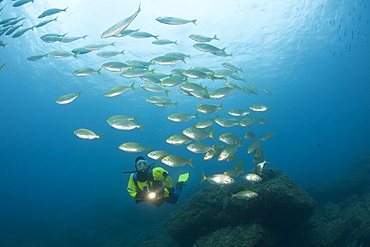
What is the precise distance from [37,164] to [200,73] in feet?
585

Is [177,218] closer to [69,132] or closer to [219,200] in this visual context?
[219,200]

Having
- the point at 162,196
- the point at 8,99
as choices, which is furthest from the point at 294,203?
the point at 8,99

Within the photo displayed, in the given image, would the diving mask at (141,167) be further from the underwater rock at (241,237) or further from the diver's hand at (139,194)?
the underwater rock at (241,237)

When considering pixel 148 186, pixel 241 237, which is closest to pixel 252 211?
pixel 241 237

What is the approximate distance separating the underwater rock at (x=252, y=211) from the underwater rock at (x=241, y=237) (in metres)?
0.33

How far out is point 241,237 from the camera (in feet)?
16.1

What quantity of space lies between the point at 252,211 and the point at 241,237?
91cm

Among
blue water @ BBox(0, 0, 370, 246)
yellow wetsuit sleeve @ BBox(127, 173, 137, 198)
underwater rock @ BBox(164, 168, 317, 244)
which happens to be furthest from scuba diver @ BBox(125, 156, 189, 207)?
blue water @ BBox(0, 0, 370, 246)

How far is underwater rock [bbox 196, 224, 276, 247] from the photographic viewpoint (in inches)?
185

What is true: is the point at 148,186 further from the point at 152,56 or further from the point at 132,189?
the point at 152,56

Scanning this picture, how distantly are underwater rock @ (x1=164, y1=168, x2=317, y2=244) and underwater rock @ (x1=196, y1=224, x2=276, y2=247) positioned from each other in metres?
0.33

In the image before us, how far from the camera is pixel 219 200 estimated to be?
618 centimetres

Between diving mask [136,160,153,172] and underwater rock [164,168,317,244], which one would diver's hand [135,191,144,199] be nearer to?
diving mask [136,160,153,172]

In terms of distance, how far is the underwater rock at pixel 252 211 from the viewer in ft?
17.7
